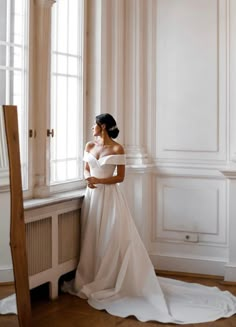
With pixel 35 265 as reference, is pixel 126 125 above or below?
above

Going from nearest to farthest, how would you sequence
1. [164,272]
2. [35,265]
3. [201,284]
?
[35,265]
[201,284]
[164,272]

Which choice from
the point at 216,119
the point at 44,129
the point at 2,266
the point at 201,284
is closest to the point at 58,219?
A: the point at 44,129

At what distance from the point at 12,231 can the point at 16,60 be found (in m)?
1.39

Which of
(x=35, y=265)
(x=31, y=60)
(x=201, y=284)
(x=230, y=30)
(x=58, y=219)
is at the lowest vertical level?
→ (x=201, y=284)

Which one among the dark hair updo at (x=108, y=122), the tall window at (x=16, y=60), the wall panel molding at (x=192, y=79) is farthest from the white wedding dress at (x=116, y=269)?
the wall panel molding at (x=192, y=79)

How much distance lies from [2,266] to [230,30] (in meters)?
2.93

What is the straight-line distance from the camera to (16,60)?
4.20m

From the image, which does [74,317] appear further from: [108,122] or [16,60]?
[16,60]

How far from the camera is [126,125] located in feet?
17.4

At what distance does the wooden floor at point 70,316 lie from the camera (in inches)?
151

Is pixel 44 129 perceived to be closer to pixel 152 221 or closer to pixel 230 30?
pixel 152 221

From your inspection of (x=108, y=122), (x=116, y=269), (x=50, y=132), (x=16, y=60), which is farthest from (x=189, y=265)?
(x=16, y=60)

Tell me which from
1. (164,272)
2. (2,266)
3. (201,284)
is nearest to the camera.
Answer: (2,266)

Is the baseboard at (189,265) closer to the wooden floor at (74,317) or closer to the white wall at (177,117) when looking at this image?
the white wall at (177,117)
